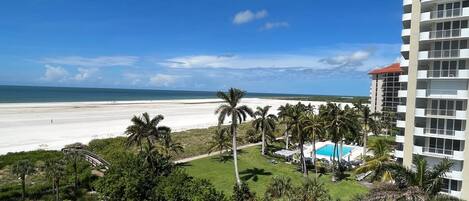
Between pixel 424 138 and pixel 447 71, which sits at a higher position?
pixel 447 71

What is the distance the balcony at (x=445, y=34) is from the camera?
38.3m

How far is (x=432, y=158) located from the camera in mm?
40688

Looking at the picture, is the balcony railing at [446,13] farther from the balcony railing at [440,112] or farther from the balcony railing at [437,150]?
the balcony railing at [437,150]

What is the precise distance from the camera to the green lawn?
44656 mm

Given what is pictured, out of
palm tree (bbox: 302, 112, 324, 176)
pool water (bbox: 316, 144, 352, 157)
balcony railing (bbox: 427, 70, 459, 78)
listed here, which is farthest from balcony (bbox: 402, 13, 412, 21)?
pool water (bbox: 316, 144, 352, 157)

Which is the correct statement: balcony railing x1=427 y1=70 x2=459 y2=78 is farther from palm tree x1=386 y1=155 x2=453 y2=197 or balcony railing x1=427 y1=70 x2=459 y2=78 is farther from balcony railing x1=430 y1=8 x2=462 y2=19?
palm tree x1=386 y1=155 x2=453 y2=197

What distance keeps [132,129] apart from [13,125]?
6247 cm

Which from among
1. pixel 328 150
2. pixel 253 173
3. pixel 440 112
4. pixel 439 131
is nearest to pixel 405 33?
pixel 440 112

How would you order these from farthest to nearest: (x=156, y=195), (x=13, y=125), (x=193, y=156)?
1. (x=13, y=125)
2. (x=193, y=156)
3. (x=156, y=195)

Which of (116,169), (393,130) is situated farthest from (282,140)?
(116,169)

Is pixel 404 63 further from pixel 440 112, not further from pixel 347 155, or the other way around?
pixel 347 155

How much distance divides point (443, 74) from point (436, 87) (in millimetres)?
1525

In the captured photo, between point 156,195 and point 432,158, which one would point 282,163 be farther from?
point 156,195

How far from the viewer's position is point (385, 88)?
319 ft
